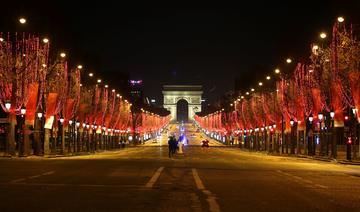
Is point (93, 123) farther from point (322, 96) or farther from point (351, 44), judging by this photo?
point (351, 44)

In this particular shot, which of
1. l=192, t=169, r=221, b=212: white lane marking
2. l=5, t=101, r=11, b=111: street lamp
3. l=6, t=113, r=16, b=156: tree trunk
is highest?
l=5, t=101, r=11, b=111: street lamp

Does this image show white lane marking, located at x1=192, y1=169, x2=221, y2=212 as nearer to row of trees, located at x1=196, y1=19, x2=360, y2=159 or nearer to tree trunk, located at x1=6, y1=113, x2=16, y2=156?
row of trees, located at x1=196, y1=19, x2=360, y2=159

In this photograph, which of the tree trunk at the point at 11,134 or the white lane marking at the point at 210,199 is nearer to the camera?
the white lane marking at the point at 210,199

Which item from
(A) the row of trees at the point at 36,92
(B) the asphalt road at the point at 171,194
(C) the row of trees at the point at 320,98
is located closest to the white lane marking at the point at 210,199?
(B) the asphalt road at the point at 171,194

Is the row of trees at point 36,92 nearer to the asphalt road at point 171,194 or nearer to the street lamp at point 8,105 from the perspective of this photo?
the street lamp at point 8,105

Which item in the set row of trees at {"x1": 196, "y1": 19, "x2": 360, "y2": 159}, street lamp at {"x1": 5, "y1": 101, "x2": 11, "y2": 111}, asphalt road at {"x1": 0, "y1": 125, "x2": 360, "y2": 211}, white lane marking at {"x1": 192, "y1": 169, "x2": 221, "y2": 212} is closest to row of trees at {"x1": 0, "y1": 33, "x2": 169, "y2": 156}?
street lamp at {"x1": 5, "y1": 101, "x2": 11, "y2": 111}

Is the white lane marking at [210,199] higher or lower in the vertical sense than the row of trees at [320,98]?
lower

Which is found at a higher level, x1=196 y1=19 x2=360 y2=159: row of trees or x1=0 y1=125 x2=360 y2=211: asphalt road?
x1=196 y1=19 x2=360 y2=159: row of trees

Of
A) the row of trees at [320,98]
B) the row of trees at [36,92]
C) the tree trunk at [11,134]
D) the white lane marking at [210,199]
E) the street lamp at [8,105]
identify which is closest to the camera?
the white lane marking at [210,199]

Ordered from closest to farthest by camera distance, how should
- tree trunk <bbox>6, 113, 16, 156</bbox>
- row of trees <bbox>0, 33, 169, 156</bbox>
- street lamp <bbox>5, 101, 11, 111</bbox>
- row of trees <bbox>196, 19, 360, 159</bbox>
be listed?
row of trees <bbox>196, 19, 360, 159</bbox> < street lamp <bbox>5, 101, 11, 111</bbox> < row of trees <bbox>0, 33, 169, 156</bbox> < tree trunk <bbox>6, 113, 16, 156</bbox>

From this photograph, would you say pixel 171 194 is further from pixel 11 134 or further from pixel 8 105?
pixel 11 134

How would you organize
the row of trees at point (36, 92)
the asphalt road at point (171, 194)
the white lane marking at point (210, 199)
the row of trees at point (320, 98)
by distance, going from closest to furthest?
the white lane marking at point (210, 199)
the asphalt road at point (171, 194)
the row of trees at point (320, 98)
the row of trees at point (36, 92)

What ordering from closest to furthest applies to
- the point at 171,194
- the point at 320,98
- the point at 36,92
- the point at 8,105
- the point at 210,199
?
1. the point at 210,199
2. the point at 171,194
3. the point at 8,105
4. the point at 36,92
5. the point at 320,98

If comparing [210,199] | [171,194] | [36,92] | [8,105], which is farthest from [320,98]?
[210,199]
